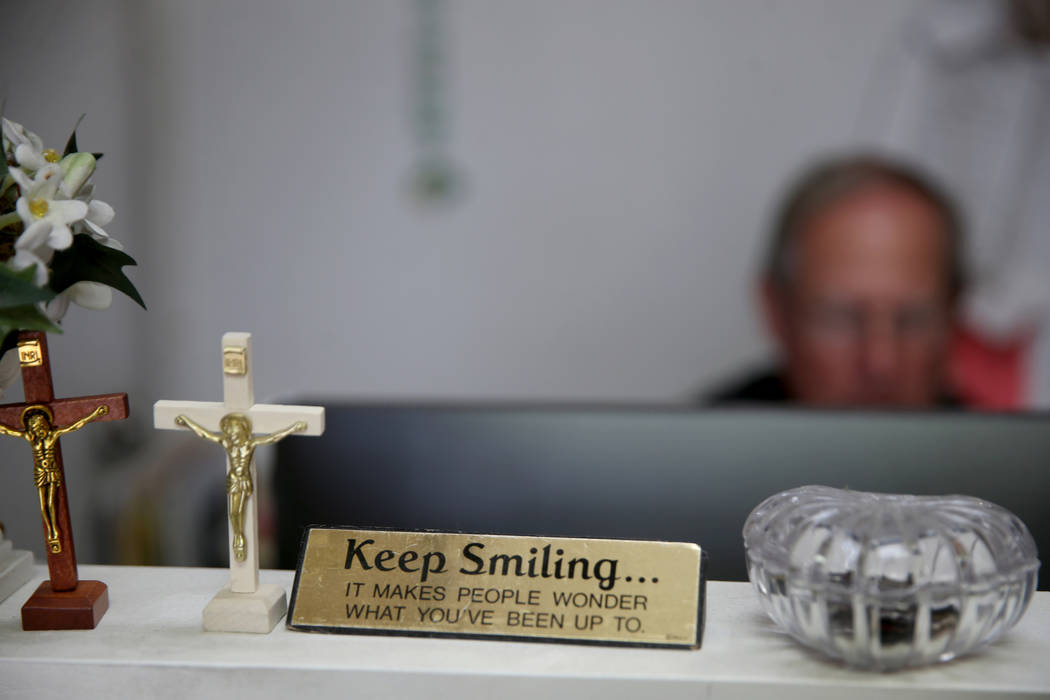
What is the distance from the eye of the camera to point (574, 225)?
315 centimetres

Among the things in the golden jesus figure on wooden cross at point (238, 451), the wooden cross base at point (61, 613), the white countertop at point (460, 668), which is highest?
the golden jesus figure on wooden cross at point (238, 451)

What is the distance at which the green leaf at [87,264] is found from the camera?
2.52 feet

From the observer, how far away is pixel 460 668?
2.32 feet

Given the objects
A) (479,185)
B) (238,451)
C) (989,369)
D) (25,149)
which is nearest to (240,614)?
(238,451)

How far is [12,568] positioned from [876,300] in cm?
258

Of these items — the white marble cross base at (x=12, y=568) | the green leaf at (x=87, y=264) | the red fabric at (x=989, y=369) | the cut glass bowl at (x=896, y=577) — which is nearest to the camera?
the cut glass bowl at (x=896, y=577)

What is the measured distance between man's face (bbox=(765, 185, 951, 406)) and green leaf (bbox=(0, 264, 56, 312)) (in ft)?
8.43

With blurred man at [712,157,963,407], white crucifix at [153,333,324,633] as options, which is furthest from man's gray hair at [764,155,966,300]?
white crucifix at [153,333,324,633]

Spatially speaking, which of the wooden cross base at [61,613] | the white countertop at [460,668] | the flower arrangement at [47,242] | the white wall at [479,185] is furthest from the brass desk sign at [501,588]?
the white wall at [479,185]

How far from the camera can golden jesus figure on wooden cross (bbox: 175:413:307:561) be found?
2.53ft

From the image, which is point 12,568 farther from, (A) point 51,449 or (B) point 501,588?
(B) point 501,588

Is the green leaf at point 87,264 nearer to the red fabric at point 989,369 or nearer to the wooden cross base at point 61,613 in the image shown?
the wooden cross base at point 61,613

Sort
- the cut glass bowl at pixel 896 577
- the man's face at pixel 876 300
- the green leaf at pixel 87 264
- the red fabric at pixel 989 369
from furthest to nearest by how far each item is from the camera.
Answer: the red fabric at pixel 989 369
the man's face at pixel 876 300
the green leaf at pixel 87 264
the cut glass bowl at pixel 896 577

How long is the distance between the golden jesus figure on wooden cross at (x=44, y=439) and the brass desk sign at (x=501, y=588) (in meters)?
0.20
